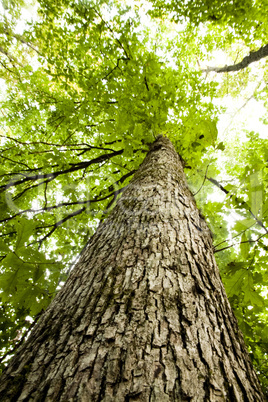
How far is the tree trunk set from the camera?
506 millimetres

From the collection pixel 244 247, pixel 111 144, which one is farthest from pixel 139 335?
pixel 111 144

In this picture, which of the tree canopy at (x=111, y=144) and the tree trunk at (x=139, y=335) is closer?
the tree trunk at (x=139, y=335)

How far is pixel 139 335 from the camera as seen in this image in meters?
0.60

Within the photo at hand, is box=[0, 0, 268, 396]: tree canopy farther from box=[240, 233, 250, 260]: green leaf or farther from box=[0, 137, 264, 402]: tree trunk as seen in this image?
box=[0, 137, 264, 402]: tree trunk

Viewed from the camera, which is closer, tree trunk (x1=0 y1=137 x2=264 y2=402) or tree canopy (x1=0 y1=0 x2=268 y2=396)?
tree trunk (x1=0 y1=137 x2=264 y2=402)

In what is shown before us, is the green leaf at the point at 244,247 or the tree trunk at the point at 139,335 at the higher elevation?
the green leaf at the point at 244,247

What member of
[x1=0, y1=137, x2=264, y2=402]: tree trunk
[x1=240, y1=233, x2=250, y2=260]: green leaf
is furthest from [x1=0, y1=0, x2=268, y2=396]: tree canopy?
[x1=0, y1=137, x2=264, y2=402]: tree trunk

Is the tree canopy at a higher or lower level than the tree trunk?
higher

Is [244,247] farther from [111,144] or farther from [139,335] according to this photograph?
[111,144]

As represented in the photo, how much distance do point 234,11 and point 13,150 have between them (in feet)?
17.2

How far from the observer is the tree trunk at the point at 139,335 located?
51 centimetres

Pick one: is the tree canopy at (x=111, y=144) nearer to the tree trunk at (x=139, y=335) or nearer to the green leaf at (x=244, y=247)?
the green leaf at (x=244, y=247)

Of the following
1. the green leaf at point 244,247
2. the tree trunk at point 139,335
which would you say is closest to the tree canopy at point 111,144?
the green leaf at point 244,247

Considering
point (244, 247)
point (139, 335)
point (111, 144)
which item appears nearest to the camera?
point (139, 335)
